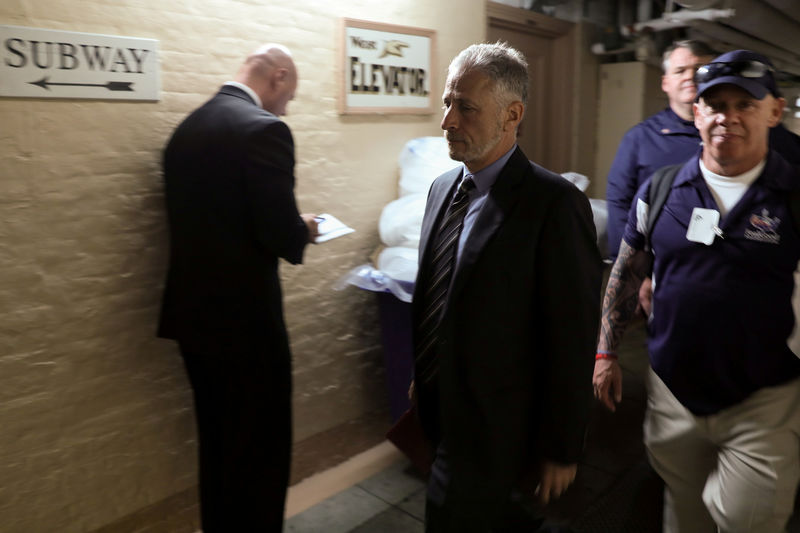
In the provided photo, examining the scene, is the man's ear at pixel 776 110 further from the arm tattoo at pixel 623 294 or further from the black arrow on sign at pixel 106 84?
the black arrow on sign at pixel 106 84

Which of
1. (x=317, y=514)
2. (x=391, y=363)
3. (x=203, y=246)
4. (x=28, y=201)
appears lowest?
(x=317, y=514)

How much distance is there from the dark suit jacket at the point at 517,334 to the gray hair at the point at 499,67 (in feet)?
0.57

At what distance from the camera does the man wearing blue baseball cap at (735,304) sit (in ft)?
5.72

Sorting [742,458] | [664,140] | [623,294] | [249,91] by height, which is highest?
[249,91]

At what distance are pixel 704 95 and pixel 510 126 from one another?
687mm

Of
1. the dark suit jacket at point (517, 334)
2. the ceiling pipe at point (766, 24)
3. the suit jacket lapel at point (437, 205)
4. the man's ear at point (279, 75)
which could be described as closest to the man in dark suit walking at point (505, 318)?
the dark suit jacket at point (517, 334)

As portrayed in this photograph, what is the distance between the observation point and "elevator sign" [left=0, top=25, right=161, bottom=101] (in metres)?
1.87

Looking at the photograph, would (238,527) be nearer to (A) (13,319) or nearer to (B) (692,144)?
(A) (13,319)

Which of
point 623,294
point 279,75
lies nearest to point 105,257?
point 279,75

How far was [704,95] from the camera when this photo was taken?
1858 millimetres

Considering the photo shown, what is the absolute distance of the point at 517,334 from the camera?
1.53 meters

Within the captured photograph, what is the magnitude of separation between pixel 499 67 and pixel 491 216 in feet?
1.22

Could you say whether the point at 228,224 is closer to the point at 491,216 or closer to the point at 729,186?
the point at 491,216

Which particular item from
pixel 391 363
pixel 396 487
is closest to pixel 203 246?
pixel 391 363
